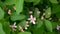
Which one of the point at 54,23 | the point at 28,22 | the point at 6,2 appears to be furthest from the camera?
the point at 54,23

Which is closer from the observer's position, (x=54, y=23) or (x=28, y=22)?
(x=28, y=22)

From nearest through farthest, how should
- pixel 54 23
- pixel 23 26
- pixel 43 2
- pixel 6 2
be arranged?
pixel 6 2, pixel 23 26, pixel 54 23, pixel 43 2

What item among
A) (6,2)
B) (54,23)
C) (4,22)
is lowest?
(54,23)

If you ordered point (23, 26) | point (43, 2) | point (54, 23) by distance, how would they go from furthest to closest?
1. point (43, 2)
2. point (54, 23)
3. point (23, 26)

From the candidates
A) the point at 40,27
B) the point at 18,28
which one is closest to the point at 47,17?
the point at 40,27

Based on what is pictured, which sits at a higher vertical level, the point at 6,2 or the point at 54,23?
the point at 6,2

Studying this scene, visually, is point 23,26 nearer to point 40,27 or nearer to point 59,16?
point 40,27

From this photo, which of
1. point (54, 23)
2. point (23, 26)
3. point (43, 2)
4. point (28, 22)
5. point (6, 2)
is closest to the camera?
point (6, 2)

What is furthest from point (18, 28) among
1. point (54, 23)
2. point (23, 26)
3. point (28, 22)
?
point (54, 23)

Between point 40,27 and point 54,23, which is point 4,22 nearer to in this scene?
point 40,27

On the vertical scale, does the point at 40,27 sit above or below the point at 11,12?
below
